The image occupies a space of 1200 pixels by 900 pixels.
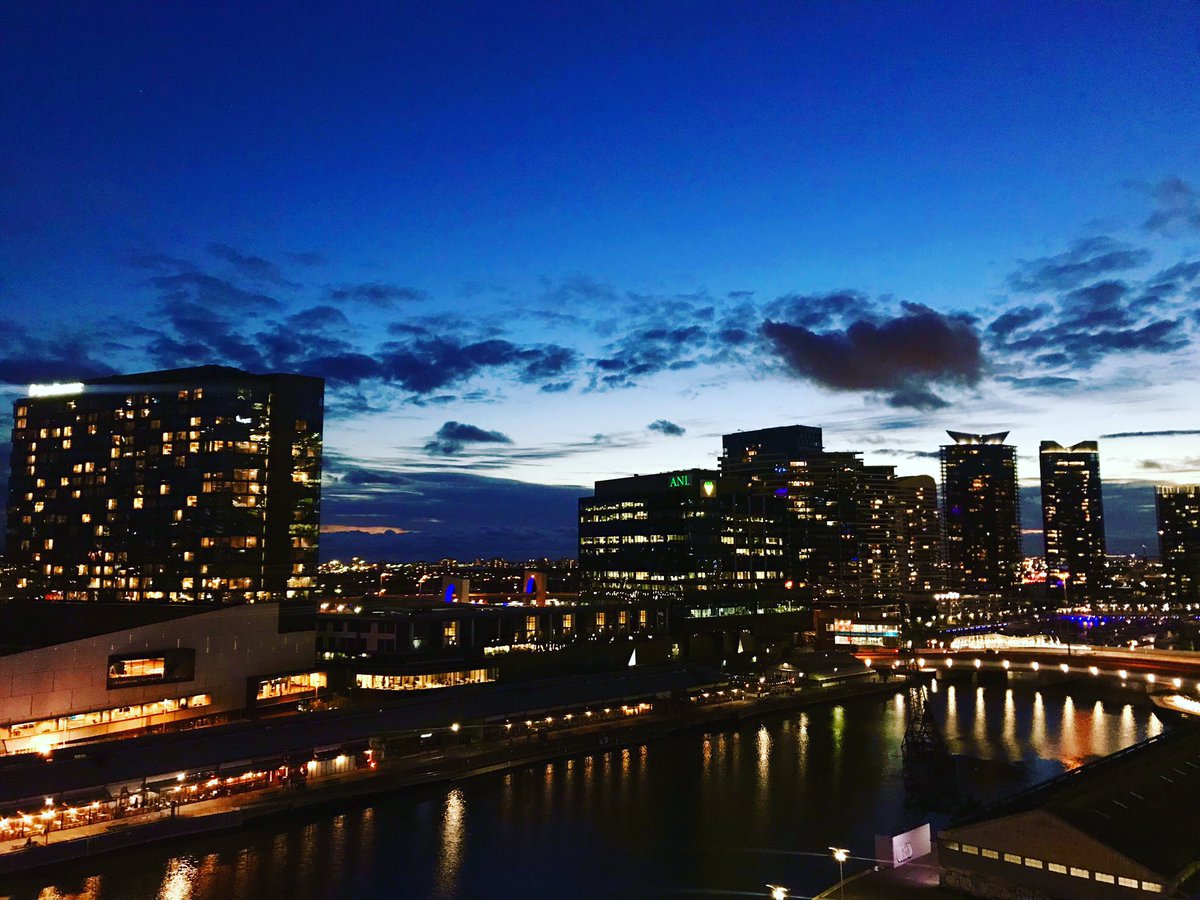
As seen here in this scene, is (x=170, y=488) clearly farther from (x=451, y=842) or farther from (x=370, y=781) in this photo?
(x=451, y=842)

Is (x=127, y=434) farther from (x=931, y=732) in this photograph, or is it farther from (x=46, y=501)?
(x=931, y=732)

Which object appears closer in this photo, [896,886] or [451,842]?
[896,886]

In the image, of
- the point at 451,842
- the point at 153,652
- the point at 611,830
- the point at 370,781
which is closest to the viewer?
the point at 451,842

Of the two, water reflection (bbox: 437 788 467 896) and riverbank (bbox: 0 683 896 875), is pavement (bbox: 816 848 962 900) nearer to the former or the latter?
water reflection (bbox: 437 788 467 896)

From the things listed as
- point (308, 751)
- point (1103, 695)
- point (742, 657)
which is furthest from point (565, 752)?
point (1103, 695)

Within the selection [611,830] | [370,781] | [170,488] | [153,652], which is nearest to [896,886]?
[611,830]

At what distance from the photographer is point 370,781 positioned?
40.2 meters

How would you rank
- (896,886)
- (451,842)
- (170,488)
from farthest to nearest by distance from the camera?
(170,488), (451,842), (896,886)

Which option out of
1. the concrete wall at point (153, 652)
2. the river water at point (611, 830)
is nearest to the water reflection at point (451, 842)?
the river water at point (611, 830)

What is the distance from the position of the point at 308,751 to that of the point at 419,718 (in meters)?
7.32

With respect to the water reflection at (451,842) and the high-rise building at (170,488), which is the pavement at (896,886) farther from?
the high-rise building at (170,488)

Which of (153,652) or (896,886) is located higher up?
(153,652)

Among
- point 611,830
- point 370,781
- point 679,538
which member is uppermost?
point 679,538

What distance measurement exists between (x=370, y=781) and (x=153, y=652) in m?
A: 15.6
